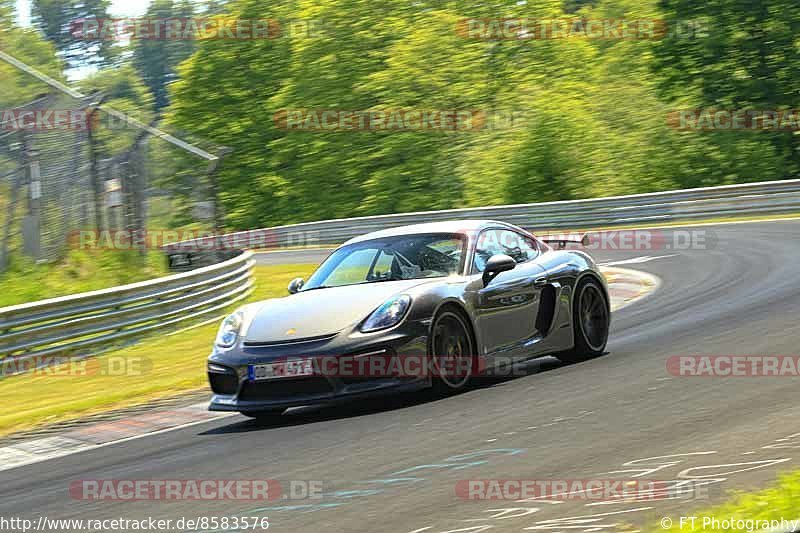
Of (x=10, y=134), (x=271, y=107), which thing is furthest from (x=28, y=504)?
(x=271, y=107)

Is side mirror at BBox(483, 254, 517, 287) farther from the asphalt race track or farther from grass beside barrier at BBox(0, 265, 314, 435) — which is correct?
grass beside barrier at BBox(0, 265, 314, 435)

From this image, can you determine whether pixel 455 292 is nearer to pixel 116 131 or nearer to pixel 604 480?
pixel 604 480

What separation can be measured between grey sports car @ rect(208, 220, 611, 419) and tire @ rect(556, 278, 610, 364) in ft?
0.04

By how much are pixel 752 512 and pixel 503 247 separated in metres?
5.89

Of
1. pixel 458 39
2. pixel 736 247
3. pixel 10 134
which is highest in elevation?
pixel 458 39

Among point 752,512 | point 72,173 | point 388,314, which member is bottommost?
point 752,512

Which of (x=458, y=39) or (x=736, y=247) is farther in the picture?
(x=458, y=39)

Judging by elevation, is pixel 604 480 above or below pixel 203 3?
below

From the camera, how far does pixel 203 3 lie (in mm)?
90188

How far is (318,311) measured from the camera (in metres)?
9.06

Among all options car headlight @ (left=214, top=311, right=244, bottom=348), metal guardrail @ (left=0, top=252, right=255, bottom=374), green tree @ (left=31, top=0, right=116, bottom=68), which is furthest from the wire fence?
green tree @ (left=31, top=0, right=116, bottom=68)

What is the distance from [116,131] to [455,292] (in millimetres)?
11993

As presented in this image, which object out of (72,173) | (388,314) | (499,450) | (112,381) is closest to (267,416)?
(388,314)

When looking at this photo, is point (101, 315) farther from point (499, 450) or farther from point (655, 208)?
point (655, 208)
